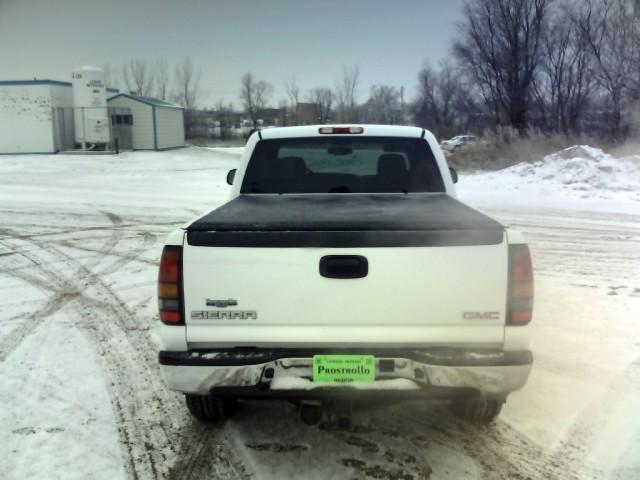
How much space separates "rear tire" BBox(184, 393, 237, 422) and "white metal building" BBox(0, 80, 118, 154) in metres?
35.2

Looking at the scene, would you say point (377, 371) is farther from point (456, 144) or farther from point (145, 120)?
point (145, 120)

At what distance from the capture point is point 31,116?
1366 inches

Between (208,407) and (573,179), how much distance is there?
15229 mm

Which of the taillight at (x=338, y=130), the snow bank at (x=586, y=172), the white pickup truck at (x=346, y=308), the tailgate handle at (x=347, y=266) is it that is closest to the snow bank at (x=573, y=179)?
the snow bank at (x=586, y=172)

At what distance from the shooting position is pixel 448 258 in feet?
9.83

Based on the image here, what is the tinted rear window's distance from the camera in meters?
5.04

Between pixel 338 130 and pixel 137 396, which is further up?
pixel 338 130

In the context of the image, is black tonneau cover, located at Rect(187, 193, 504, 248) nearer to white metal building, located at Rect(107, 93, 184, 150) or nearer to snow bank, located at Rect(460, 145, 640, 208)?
snow bank, located at Rect(460, 145, 640, 208)

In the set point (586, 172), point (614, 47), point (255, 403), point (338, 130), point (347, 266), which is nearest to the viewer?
point (347, 266)

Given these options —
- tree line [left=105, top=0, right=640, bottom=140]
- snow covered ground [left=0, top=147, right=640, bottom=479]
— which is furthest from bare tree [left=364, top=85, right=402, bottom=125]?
snow covered ground [left=0, top=147, right=640, bottom=479]

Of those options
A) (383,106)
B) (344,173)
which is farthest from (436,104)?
(344,173)

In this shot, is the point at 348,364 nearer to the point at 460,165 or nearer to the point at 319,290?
the point at 319,290

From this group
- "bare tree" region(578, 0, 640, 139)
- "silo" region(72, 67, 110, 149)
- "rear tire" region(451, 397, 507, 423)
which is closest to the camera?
"rear tire" region(451, 397, 507, 423)

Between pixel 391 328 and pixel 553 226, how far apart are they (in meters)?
9.27
